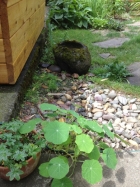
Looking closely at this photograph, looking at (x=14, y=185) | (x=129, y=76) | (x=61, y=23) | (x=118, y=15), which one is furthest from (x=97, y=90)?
(x=118, y=15)

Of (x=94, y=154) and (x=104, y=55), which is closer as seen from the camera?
(x=94, y=154)

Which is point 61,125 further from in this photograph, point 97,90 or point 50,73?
point 50,73

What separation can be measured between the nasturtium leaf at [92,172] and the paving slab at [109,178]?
0.69ft

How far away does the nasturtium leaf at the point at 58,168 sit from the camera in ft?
3.90

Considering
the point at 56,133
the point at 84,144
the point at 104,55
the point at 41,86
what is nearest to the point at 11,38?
the point at 41,86

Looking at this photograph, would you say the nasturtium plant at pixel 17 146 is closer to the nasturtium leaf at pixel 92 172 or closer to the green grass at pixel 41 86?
the nasturtium leaf at pixel 92 172

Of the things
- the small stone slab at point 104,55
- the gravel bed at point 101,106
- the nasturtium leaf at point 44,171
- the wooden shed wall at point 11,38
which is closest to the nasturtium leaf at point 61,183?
the nasturtium leaf at point 44,171

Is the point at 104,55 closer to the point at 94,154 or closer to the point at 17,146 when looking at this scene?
the point at 94,154

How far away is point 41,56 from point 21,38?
1.30m

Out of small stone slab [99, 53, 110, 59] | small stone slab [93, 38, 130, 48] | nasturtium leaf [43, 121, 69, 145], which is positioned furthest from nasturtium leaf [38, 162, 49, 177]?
small stone slab [93, 38, 130, 48]

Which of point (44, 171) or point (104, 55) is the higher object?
point (44, 171)

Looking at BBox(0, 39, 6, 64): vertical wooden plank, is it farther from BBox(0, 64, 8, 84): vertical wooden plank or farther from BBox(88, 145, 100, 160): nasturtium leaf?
BBox(88, 145, 100, 160): nasturtium leaf

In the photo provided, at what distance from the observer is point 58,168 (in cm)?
123

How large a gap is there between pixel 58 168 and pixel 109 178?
42cm
